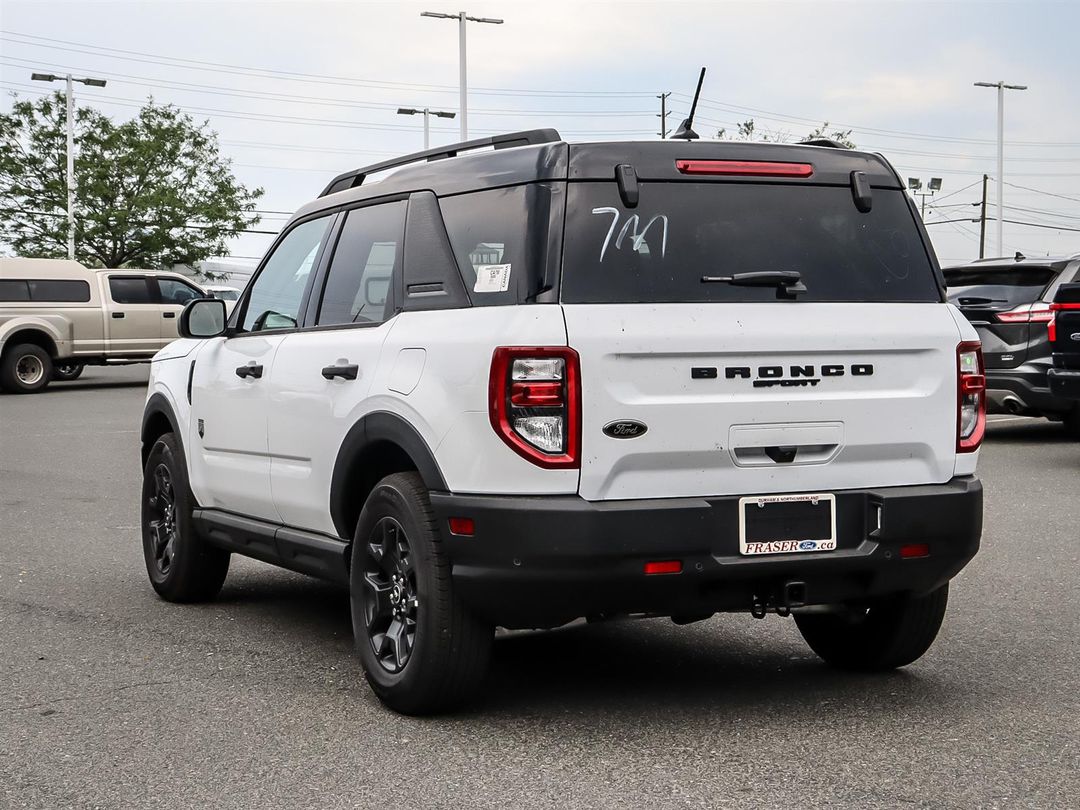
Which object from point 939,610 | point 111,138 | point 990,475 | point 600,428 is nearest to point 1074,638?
point 939,610

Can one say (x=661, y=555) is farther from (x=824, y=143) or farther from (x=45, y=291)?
(x=45, y=291)

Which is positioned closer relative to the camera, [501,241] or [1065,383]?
[501,241]

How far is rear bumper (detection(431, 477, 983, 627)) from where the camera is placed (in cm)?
462

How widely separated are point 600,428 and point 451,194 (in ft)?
3.80

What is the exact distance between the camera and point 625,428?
4668mm

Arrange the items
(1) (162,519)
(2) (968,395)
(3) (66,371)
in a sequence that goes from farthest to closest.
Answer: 1. (3) (66,371)
2. (1) (162,519)
3. (2) (968,395)

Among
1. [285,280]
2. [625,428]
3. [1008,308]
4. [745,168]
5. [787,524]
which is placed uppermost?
[745,168]

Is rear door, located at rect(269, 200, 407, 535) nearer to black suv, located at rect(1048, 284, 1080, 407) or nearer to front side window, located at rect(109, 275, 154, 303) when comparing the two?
black suv, located at rect(1048, 284, 1080, 407)

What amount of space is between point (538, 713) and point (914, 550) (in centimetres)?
137

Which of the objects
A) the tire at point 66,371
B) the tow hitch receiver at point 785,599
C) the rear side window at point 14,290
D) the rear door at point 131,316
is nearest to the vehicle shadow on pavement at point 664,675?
the tow hitch receiver at point 785,599

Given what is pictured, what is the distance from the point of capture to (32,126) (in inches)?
1880

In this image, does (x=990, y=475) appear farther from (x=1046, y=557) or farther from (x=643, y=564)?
(x=643, y=564)

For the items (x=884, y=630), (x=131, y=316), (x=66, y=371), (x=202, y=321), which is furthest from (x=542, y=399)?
(x=66, y=371)

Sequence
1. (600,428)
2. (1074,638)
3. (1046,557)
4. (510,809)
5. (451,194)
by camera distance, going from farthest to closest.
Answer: (1046,557)
(1074,638)
(451,194)
(600,428)
(510,809)
